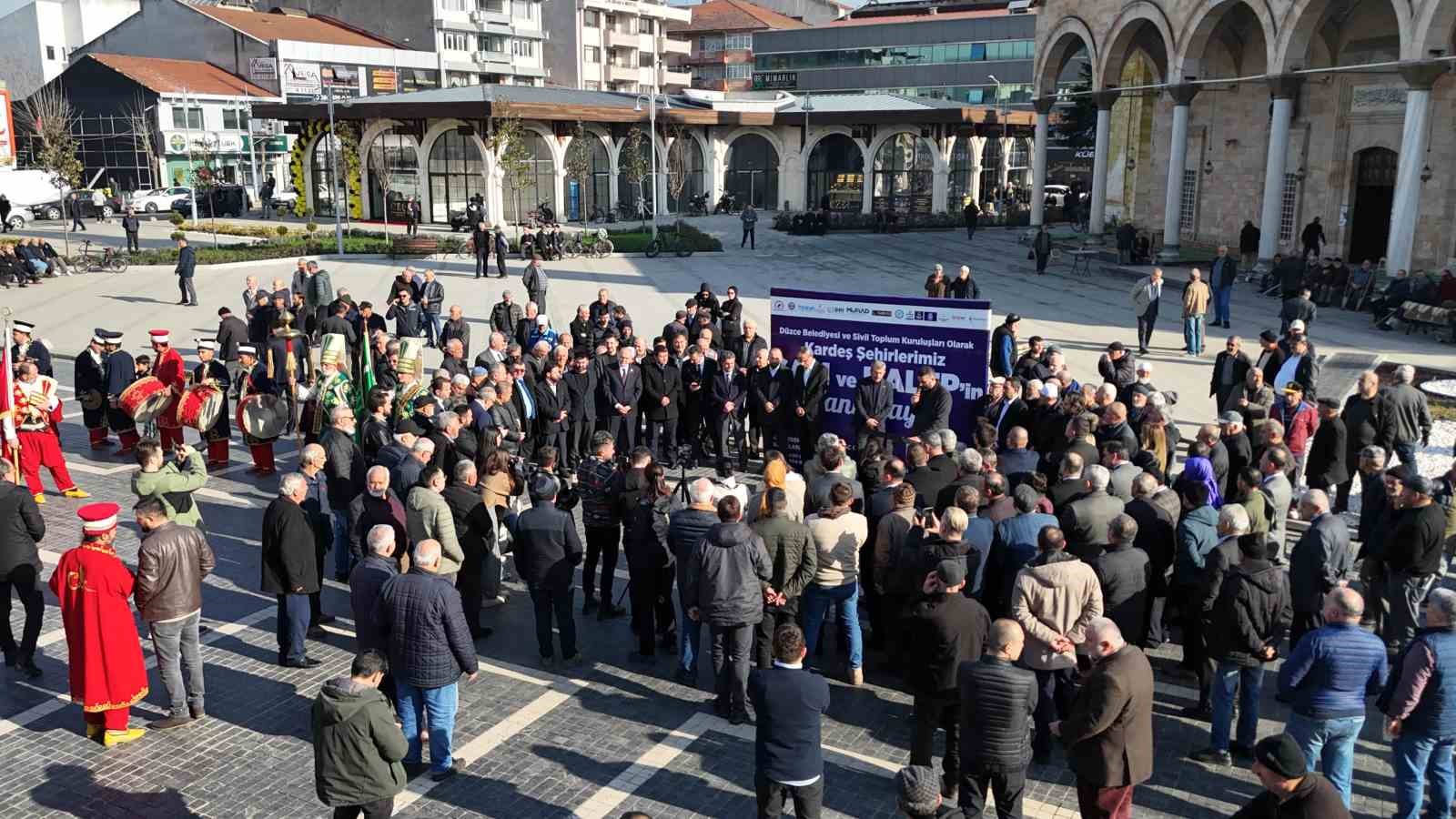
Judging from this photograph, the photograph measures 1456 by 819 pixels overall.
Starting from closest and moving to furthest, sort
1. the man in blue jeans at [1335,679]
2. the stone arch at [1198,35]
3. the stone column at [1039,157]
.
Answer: the man in blue jeans at [1335,679], the stone arch at [1198,35], the stone column at [1039,157]

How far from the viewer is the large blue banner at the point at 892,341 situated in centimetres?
1299

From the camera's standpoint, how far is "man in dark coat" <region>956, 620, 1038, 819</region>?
605cm

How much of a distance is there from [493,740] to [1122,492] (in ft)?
17.7

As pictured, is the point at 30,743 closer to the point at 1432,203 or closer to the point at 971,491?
the point at 971,491

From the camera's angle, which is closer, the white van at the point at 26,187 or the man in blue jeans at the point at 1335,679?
the man in blue jeans at the point at 1335,679

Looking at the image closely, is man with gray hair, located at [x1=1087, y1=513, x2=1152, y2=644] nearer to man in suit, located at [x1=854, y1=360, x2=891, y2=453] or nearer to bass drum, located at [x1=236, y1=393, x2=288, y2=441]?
man in suit, located at [x1=854, y1=360, x2=891, y2=453]

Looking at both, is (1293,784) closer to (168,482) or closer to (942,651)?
(942,651)

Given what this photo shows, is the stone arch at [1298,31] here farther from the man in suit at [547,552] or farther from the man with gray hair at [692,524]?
the man in suit at [547,552]

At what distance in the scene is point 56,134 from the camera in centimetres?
4016

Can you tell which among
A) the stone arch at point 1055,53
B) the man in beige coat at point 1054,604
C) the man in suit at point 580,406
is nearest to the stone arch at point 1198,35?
the stone arch at point 1055,53

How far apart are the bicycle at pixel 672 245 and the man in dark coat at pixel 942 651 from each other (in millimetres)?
31688

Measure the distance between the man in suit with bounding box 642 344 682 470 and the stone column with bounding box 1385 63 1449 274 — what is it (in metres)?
19.8

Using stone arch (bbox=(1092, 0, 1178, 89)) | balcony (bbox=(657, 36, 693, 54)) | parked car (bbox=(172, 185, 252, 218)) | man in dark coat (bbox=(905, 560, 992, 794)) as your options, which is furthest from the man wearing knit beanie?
balcony (bbox=(657, 36, 693, 54))

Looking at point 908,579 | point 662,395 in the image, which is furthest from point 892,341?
point 908,579
